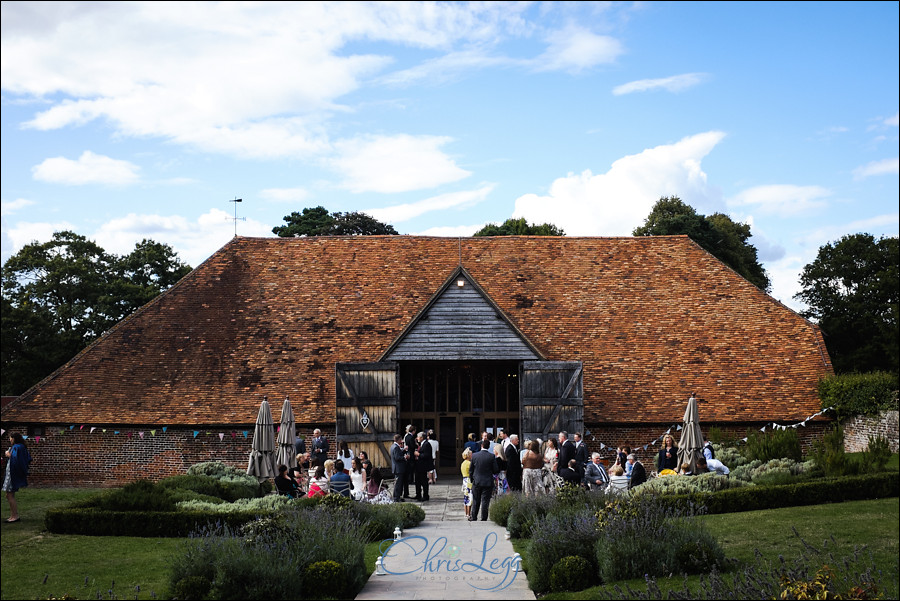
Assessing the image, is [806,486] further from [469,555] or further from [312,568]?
[312,568]

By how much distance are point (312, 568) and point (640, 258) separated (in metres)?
21.7

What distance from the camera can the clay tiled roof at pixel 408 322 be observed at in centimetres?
2564

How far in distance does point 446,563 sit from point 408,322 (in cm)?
1459

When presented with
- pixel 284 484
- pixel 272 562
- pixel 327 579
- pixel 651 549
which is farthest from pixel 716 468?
pixel 272 562

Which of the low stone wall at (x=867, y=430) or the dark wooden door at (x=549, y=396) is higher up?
the dark wooden door at (x=549, y=396)

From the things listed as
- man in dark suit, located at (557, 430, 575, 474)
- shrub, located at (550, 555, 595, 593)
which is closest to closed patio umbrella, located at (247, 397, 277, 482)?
man in dark suit, located at (557, 430, 575, 474)

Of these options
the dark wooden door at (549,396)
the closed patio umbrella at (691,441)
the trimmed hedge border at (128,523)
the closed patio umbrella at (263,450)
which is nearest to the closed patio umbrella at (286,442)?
the closed patio umbrella at (263,450)

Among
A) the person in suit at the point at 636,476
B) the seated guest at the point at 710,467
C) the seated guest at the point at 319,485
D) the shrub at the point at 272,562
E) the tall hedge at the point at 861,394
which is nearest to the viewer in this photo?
the shrub at the point at 272,562

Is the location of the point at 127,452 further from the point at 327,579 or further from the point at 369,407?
the point at 327,579

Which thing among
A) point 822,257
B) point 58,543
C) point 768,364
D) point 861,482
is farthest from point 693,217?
point 58,543

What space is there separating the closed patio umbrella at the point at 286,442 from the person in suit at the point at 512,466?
18.9 feet

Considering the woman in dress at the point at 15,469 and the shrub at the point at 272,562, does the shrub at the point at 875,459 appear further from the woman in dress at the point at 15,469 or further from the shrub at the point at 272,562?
the woman in dress at the point at 15,469

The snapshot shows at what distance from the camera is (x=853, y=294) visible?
151 feet

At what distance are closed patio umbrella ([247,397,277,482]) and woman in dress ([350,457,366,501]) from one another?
2.49m
